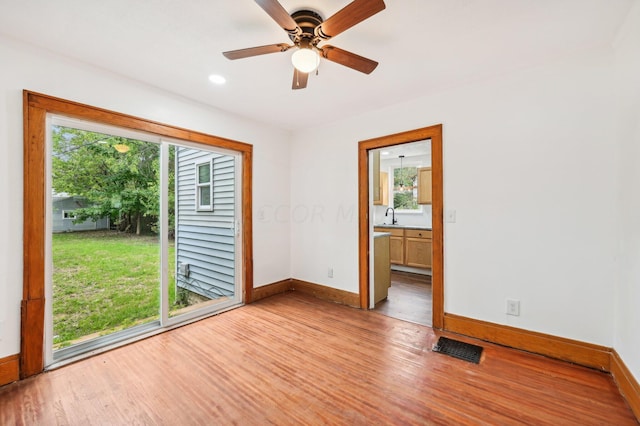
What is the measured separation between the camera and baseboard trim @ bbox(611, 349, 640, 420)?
5.51ft

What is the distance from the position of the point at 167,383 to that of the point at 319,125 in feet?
11.2

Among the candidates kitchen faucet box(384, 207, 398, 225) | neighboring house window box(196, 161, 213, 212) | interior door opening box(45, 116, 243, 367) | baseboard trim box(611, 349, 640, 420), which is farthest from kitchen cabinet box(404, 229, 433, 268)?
neighboring house window box(196, 161, 213, 212)

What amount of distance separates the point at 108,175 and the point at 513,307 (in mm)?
4103

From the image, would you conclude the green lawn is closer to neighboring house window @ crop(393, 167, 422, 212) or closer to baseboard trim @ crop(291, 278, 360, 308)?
baseboard trim @ crop(291, 278, 360, 308)

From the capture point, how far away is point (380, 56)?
88.1 inches

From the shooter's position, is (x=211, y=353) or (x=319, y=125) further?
(x=319, y=125)

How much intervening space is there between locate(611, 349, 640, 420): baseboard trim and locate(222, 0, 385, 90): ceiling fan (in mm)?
2694

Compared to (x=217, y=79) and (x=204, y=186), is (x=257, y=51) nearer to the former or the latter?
(x=217, y=79)

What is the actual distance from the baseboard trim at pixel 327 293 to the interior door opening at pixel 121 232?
0.94 metres

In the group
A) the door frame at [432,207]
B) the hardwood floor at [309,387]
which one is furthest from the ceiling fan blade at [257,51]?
the hardwood floor at [309,387]

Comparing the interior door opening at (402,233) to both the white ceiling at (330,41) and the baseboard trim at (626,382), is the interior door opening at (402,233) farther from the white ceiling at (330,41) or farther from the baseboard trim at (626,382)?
the baseboard trim at (626,382)

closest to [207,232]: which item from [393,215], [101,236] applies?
[101,236]

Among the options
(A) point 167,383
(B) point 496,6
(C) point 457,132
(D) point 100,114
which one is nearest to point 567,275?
(C) point 457,132

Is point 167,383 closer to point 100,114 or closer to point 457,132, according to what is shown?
point 100,114
